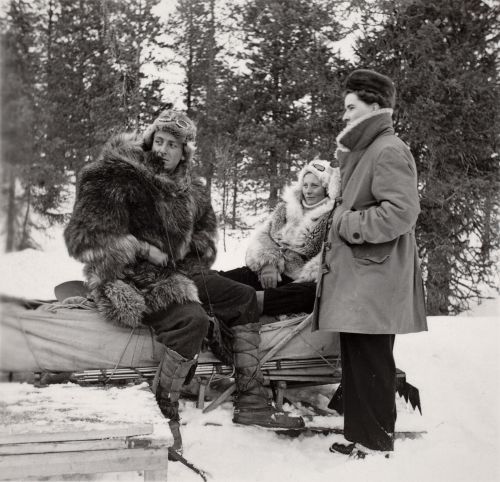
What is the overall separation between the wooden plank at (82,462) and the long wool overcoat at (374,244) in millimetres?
1108

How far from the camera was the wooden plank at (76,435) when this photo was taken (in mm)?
1788

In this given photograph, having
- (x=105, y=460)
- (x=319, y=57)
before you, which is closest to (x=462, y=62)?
(x=319, y=57)

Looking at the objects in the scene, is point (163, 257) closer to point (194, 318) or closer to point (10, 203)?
point (194, 318)

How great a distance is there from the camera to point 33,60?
582 mm

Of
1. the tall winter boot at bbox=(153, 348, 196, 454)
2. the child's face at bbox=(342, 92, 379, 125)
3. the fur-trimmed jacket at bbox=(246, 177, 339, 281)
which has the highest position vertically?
the child's face at bbox=(342, 92, 379, 125)

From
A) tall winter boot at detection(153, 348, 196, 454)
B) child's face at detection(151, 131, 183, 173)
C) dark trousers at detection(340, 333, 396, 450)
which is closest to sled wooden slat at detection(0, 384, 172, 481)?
tall winter boot at detection(153, 348, 196, 454)

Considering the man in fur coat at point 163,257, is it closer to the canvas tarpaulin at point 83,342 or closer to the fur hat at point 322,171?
the canvas tarpaulin at point 83,342

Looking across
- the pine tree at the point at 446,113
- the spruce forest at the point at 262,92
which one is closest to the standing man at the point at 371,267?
the spruce forest at the point at 262,92

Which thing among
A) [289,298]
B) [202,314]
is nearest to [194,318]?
[202,314]

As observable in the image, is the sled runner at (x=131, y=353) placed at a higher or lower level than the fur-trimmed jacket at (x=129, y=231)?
lower

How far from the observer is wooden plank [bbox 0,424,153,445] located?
179 cm

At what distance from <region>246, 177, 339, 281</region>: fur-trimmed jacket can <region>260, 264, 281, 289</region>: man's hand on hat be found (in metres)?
0.03

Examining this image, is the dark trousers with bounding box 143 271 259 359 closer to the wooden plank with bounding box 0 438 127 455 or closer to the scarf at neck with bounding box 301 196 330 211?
the scarf at neck with bounding box 301 196 330 211

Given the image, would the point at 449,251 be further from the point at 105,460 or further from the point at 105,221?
the point at 105,460
